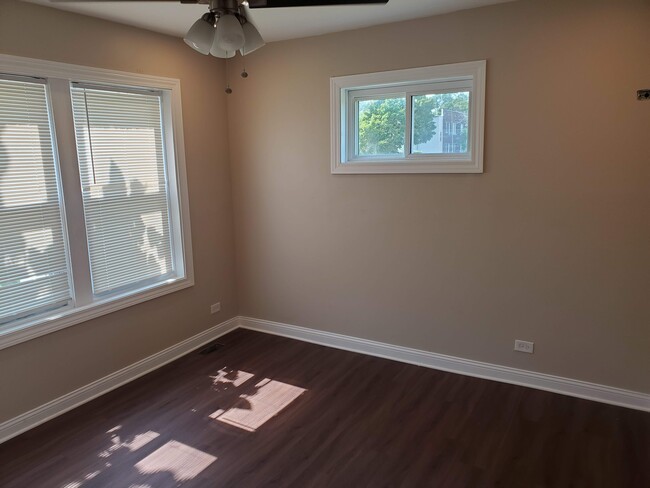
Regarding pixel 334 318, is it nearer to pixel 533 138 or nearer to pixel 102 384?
pixel 102 384

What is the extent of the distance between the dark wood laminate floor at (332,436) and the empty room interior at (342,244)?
0.7 inches

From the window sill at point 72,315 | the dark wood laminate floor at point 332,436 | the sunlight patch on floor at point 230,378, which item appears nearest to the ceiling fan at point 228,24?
the window sill at point 72,315

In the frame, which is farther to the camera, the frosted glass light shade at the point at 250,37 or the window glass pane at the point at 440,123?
the window glass pane at the point at 440,123

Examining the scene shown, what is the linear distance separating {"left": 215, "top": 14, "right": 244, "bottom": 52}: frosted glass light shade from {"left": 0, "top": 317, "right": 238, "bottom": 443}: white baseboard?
2.55m

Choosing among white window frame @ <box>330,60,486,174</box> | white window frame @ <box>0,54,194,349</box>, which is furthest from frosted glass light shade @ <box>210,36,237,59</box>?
white window frame @ <box>330,60,486,174</box>

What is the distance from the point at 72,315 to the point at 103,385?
23.4 inches

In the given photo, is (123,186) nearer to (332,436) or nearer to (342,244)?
(342,244)

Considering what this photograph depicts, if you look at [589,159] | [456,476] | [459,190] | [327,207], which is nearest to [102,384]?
[327,207]

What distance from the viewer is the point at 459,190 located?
3229 mm

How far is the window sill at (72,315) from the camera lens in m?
2.70

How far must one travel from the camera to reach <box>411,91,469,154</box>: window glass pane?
326 centimetres

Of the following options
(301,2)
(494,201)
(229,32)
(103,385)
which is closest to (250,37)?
(229,32)

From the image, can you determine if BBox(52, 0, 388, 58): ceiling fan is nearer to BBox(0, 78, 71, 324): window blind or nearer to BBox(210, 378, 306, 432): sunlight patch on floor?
BBox(0, 78, 71, 324): window blind

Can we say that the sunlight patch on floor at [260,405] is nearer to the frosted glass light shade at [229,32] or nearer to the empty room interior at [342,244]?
the empty room interior at [342,244]
